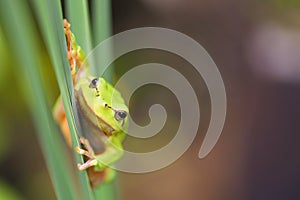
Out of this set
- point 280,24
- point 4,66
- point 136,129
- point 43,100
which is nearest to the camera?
point 43,100

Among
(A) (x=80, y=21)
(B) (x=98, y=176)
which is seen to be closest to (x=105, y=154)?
(B) (x=98, y=176)

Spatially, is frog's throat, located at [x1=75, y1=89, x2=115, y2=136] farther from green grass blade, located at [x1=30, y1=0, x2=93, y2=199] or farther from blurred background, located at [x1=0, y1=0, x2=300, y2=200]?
blurred background, located at [x1=0, y1=0, x2=300, y2=200]

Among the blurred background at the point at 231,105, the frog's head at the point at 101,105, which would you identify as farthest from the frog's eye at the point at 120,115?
the blurred background at the point at 231,105

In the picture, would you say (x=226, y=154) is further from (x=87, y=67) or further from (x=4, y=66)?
(x=87, y=67)

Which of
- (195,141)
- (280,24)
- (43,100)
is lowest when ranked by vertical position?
(43,100)

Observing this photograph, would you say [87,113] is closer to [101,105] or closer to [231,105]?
[101,105]

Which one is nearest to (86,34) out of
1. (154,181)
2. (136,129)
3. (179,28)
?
(136,129)

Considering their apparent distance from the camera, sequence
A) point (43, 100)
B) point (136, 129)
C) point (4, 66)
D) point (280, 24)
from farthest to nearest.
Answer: point (280, 24), point (136, 129), point (4, 66), point (43, 100)
